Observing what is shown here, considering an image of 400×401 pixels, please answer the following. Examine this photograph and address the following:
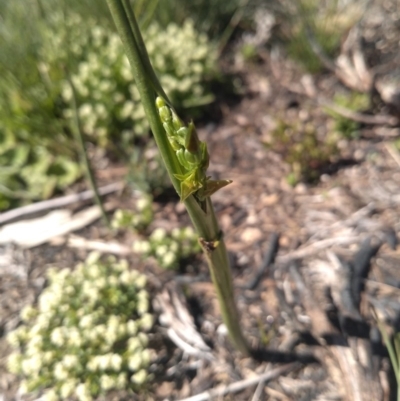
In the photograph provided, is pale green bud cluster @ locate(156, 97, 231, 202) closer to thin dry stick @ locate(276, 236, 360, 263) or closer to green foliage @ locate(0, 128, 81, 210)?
thin dry stick @ locate(276, 236, 360, 263)

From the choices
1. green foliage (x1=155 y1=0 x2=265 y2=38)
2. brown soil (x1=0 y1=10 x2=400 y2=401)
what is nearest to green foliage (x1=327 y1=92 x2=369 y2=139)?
brown soil (x1=0 y1=10 x2=400 y2=401)

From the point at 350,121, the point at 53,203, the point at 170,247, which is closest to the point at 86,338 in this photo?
the point at 170,247

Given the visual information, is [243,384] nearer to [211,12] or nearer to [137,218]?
[137,218]

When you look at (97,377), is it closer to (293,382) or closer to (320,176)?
(293,382)

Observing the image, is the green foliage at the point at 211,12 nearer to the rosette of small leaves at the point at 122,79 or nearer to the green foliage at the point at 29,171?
the rosette of small leaves at the point at 122,79

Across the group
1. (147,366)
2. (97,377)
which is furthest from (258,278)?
(97,377)
